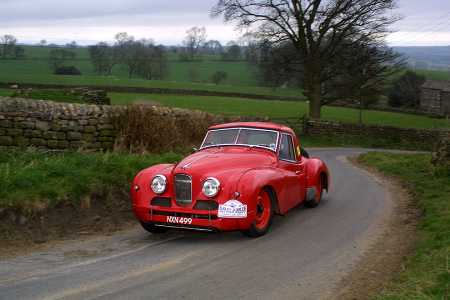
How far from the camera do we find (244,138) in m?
10.1

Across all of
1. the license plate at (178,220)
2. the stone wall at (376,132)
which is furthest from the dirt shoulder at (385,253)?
the stone wall at (376,132)

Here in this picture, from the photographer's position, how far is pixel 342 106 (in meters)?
66.8

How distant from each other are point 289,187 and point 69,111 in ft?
25.5

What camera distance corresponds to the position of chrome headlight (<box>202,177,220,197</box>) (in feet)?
26.3

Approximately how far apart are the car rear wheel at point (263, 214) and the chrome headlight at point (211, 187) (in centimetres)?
71

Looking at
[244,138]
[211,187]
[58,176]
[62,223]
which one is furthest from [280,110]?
[211,187]

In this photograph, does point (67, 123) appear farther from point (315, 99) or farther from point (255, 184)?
point (315, 99)

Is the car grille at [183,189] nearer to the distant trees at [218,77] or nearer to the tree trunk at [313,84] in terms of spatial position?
the tree trunk at [313,84]

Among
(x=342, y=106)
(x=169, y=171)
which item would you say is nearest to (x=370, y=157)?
(x=169, y=171)

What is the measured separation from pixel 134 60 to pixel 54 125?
9579cm

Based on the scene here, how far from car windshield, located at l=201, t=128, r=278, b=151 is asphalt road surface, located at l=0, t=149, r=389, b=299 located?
139 cm

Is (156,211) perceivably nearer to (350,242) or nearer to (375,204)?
(350,242)

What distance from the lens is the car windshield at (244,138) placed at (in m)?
9.98

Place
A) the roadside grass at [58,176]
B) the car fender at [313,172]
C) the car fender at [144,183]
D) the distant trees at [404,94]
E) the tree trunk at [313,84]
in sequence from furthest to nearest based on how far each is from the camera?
the distant trees at [404,94]
the tree trunk at [313,84]
the car fender at [313,172]
the roadside grass at [58,176]
the car fender at [144,183]
